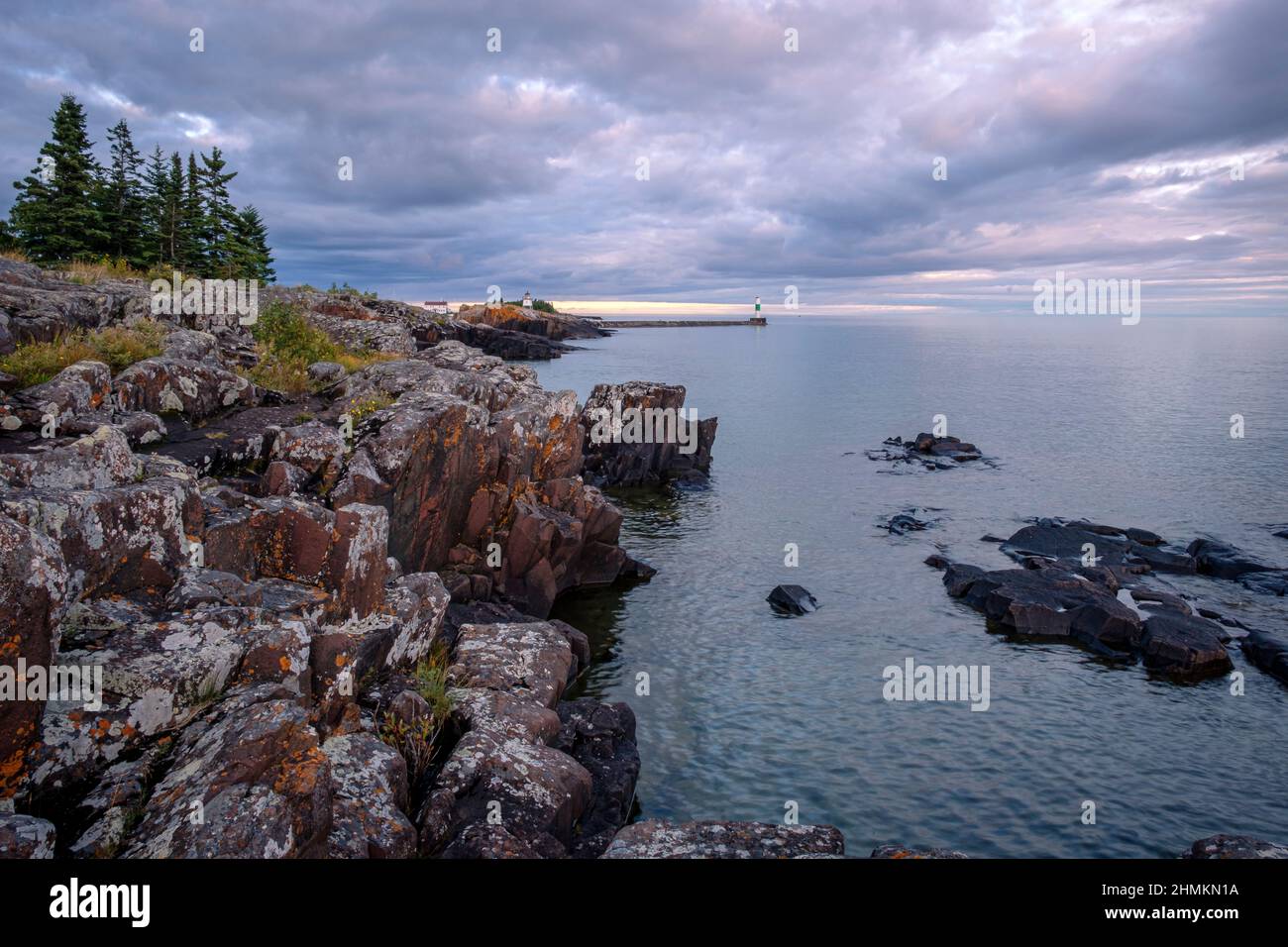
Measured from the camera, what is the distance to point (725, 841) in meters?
11.0

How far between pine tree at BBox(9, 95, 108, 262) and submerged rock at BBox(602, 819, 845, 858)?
6081cm

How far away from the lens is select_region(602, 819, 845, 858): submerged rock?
1066cm

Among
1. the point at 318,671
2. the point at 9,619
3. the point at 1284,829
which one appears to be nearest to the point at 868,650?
the point at 1284,829

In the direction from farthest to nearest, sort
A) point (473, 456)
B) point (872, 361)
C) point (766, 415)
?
point (872, 361) → point (766, 415) → point (473, 456)

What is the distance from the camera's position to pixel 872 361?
19800 cm

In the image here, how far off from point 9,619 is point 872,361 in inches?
7989

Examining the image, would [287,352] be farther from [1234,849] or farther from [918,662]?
[1234,849]

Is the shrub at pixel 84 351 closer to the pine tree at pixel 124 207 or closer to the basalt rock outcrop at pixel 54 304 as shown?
the basalt rock outcrop at pixel 54 304

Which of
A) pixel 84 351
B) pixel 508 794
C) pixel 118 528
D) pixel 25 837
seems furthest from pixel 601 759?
pixel 84 351

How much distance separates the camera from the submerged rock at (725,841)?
1066cm

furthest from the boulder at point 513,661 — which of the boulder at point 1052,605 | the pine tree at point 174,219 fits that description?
the pine tree at point 174,219

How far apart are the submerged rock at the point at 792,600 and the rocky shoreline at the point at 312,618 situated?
22.2 ft
